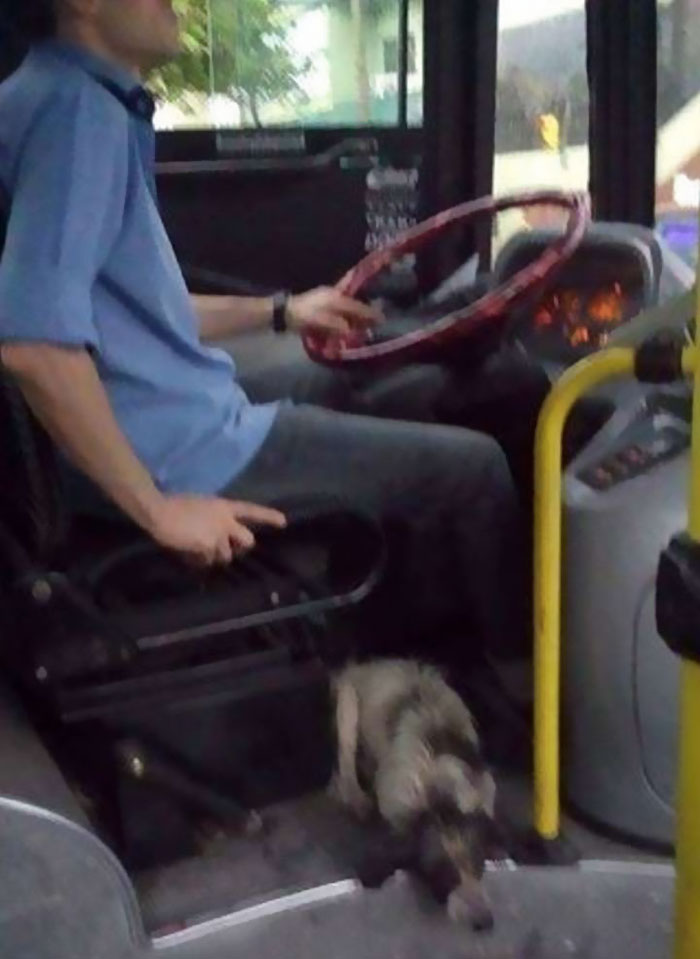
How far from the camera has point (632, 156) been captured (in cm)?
240

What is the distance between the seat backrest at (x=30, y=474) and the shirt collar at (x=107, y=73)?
16cm

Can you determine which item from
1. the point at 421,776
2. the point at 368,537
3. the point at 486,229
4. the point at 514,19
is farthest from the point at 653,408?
the point at 514,19

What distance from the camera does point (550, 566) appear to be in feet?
4.89

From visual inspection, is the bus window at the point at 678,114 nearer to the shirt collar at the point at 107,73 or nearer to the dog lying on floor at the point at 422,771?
the dog lying on floor at the point at 422,771

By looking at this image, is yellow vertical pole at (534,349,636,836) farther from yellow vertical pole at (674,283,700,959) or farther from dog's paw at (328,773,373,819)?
yellow vertical pole at (674,283,700,959)

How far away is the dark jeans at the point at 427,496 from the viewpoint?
64.6 inches

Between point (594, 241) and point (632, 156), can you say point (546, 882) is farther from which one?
point (632, 156)

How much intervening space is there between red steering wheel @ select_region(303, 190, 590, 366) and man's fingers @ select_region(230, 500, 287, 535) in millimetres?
267

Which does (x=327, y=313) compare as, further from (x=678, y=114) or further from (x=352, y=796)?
(x=678, y=114)

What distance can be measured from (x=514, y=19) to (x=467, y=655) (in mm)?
1169

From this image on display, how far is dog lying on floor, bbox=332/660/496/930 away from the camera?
4.94 ft

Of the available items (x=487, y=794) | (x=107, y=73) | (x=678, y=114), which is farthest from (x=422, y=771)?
(x=678, y=114)

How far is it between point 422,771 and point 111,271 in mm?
648

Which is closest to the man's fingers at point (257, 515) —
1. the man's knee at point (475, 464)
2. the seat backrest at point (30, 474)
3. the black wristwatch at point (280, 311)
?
the seat backrest at point (30, 474)
